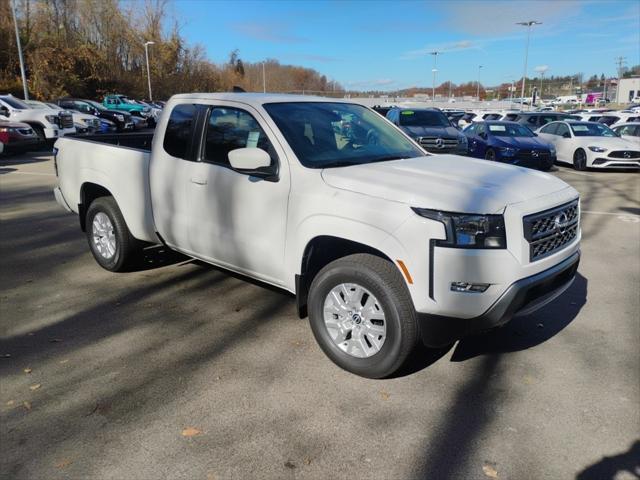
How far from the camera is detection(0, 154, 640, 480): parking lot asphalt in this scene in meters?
2.76

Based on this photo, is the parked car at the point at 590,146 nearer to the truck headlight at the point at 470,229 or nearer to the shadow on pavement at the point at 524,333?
the shadow on pavement at the point at 524,333

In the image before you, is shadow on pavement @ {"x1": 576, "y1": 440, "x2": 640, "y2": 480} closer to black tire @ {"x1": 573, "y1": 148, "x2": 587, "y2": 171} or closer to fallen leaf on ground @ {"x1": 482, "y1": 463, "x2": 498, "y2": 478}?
fallen leaf on ground @ {"x1": 482, "y1": 463, "x2": 498, "y2": 478}

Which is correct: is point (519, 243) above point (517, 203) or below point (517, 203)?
below

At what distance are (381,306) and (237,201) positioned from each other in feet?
4.81

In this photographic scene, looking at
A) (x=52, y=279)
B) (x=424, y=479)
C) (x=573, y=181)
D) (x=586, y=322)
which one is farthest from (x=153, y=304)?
(x=573, y=181)

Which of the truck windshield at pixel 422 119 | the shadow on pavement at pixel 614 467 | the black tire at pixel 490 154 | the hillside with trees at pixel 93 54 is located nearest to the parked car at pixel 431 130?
the truck windshield at pixel 422 119

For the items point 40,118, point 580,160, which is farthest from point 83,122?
point 580,160

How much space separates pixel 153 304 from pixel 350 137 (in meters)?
2.34

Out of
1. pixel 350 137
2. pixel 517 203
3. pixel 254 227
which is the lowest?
pixel 254 227

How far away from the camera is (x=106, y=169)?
535cm

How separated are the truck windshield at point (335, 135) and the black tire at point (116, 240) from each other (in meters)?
2.17

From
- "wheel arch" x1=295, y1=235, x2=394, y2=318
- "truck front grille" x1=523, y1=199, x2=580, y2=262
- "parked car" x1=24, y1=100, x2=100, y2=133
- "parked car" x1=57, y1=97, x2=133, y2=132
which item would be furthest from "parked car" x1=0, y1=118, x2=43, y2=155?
"truck front grille" x1=523, y1=199, x2=580, y2=262

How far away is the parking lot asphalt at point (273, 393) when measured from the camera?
2756mm

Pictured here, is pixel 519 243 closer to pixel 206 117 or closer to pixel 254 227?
pixel 254 227
